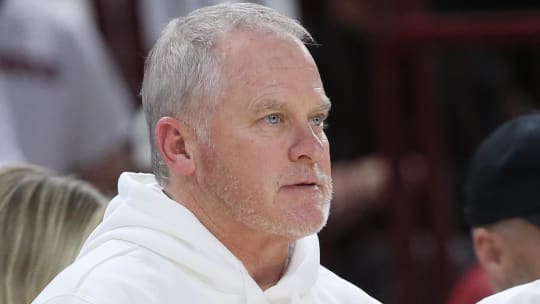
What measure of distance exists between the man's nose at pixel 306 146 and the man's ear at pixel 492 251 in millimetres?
838

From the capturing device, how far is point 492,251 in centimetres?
374

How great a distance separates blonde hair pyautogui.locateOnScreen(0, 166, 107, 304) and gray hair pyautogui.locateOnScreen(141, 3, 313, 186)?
0.43 metres

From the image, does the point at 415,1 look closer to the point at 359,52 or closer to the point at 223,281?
the point at 359,52

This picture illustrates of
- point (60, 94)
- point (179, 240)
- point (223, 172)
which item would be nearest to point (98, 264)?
point (179, 240)

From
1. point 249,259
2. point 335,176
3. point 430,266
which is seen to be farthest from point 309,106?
point 335,176

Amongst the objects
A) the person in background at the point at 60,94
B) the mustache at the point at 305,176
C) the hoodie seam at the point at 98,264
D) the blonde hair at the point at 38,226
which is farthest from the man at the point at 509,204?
the person in background at the point at 60,94

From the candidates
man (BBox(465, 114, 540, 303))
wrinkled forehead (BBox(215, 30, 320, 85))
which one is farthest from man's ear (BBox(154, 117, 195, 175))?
man (BBox(465, 114, 540, 303))

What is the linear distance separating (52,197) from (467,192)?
3.54 feet

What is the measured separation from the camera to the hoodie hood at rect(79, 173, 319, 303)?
301cm

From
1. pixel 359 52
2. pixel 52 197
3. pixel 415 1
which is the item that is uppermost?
pixel 52 197

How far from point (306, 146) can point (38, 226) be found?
2.80ft

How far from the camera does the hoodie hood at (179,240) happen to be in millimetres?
3010

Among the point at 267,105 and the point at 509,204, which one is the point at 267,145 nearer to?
the point at 267,105

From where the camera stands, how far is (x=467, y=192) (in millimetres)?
3842
